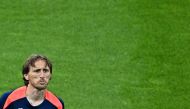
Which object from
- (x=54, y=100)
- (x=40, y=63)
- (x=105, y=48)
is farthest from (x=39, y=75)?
(x=105, y=48)

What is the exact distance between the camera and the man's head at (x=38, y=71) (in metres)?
9.96

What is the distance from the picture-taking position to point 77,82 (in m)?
15.5

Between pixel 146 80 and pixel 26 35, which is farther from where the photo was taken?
pixel 26 35

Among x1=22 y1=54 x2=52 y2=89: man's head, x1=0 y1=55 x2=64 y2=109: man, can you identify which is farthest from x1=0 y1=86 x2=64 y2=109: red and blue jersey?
x1=22 y1=54 x2=52 y2=89: man's head

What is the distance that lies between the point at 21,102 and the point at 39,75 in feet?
2.15

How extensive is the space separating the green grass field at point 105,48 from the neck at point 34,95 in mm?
4451

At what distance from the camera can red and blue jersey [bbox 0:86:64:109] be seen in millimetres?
10367

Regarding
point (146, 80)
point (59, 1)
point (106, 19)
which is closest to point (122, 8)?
point (106, 19)

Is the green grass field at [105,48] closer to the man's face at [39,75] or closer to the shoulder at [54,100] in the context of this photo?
the shoulder at [54,100]

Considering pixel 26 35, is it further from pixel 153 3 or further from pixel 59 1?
pixel 153 3

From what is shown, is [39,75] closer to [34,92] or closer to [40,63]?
[40,63]

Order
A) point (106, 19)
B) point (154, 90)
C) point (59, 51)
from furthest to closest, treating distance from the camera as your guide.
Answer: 1. point (106, 19)
2. point (59, 51)
3. point (154, 90)

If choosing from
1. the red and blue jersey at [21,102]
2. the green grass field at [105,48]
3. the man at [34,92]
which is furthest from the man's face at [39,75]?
the green grass field at [105,48]

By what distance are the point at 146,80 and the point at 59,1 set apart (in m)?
4.00
